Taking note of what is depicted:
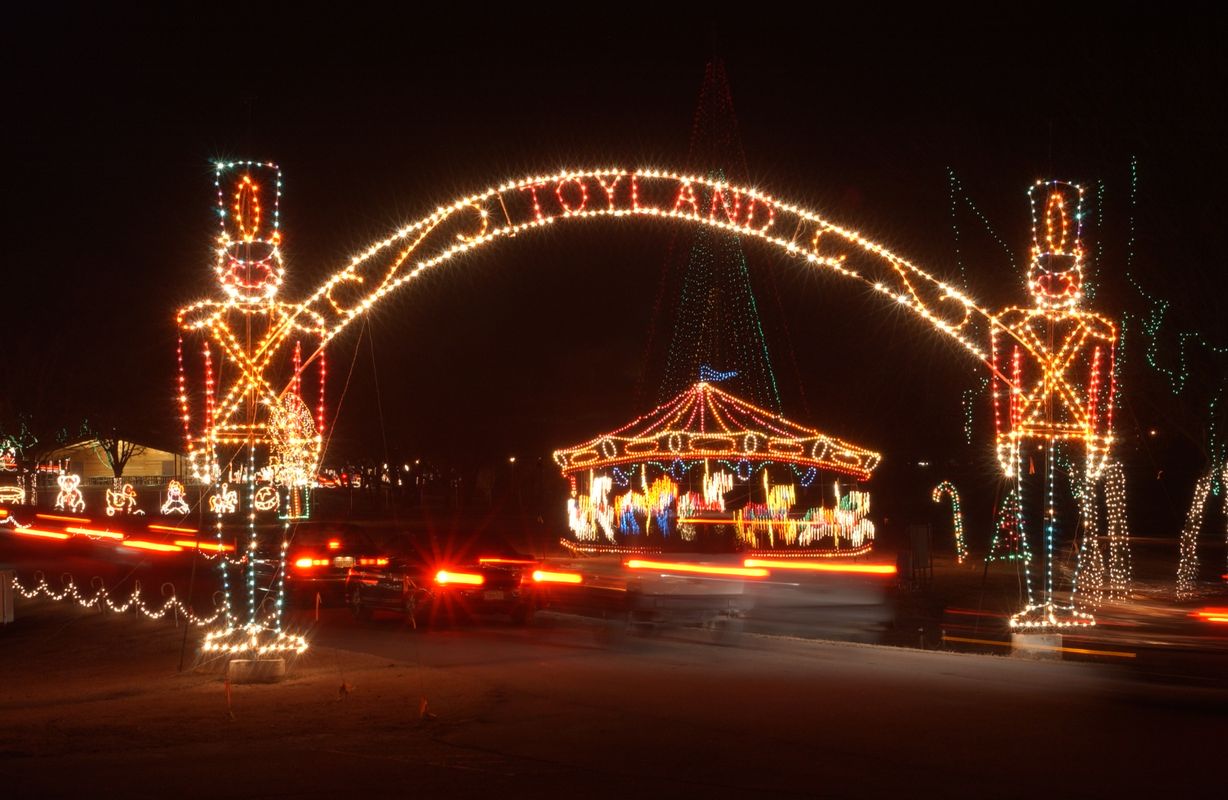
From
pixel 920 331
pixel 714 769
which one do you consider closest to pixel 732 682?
pixel 714 769

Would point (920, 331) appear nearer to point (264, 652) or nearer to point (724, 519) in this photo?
point (724, 519)

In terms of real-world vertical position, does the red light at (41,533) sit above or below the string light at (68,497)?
below

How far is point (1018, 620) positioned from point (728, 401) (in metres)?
13.3

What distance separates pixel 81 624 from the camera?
19.9 metres

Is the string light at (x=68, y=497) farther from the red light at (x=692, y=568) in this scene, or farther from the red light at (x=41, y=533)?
the red light at (x=692, y=568)

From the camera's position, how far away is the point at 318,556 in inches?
869

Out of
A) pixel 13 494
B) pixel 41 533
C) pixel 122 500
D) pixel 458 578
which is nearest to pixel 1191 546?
pixel 458 578

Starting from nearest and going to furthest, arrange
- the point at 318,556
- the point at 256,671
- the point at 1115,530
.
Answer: the point at 256,671 → the point at 318,556 → the point at 1115,530

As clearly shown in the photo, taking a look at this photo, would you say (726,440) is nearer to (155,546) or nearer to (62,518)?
(155,546)

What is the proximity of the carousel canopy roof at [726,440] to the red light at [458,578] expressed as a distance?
34.4ft

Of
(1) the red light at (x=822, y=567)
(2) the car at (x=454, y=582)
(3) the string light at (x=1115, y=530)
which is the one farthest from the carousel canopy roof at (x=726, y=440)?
(2) the car at (x=454, y=582)

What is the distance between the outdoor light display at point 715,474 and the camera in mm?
29219

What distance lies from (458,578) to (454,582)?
8 centimetres

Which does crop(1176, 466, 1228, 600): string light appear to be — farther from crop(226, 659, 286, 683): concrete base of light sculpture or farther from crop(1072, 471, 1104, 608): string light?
crop(226, 659, 286, 683): concrete base of light sculpture
